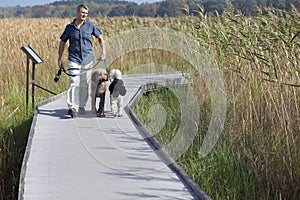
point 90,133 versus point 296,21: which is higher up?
point 296,21

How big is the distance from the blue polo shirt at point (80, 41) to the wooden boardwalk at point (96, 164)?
0.81 meters

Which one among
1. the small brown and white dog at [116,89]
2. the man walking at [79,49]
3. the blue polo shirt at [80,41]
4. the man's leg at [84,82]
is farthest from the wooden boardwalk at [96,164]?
the blue polo shirt at [80,41]

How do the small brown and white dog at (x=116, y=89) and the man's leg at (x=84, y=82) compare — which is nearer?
the small brown and white dog at (x=116, y=89)

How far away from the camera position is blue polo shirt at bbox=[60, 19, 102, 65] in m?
7.10

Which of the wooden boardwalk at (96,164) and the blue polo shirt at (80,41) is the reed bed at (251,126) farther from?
the blue polo shirt at (80,41)

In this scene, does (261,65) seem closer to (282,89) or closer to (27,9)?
(282,89)

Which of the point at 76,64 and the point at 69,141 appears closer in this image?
the point at 69,141

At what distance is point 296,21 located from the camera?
5.29m

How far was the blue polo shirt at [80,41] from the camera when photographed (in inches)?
279

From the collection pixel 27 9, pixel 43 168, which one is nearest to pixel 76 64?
pixel 43 168

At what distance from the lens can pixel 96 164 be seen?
5289 millimetres

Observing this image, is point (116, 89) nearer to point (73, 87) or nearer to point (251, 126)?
point (73, 87)

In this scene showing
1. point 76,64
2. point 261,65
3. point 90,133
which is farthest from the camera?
point 76,64

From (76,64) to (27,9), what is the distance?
3402 inches
